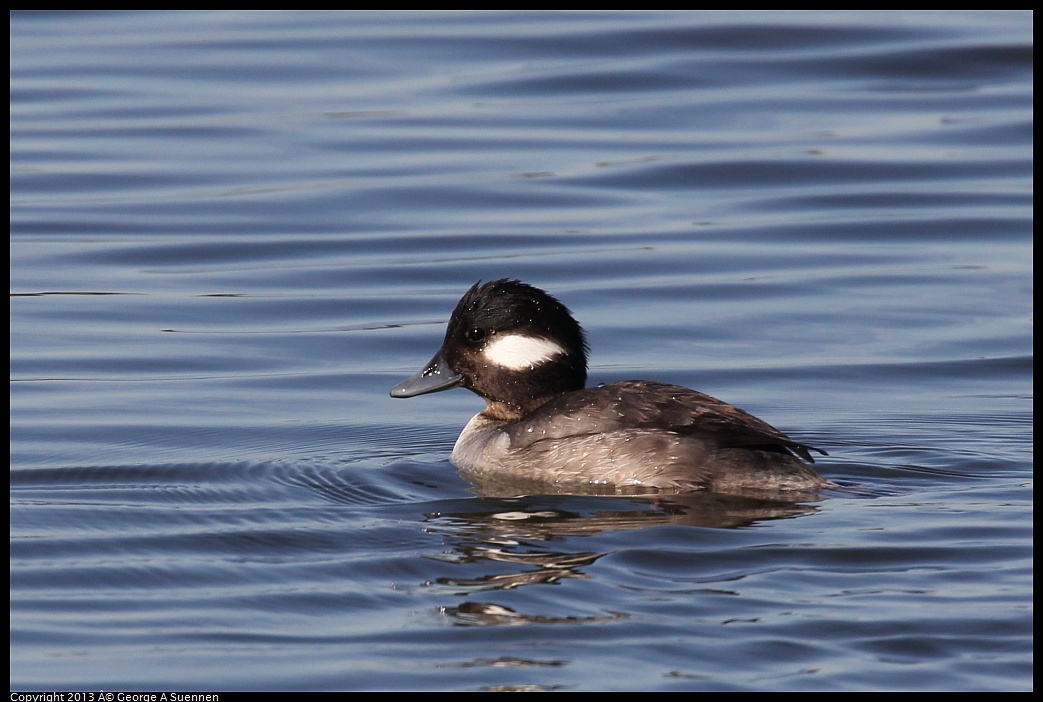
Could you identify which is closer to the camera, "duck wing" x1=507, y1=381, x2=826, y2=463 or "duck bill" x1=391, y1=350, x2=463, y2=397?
"duck wing" x1=507, y1=381, x2=826, y2=463

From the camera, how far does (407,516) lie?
24.3 ft

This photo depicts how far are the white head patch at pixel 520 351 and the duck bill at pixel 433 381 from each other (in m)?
0.31

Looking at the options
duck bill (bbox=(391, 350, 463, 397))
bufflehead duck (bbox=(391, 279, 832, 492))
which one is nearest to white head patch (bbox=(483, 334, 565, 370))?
bufflehead duck (bbox=(391, 279, 832, 492))

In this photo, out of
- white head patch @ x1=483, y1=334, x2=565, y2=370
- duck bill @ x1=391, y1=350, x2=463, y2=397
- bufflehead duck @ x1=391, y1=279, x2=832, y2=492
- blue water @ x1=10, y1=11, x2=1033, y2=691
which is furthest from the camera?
duck bill @ x1=391, y1=350, x2=463, y2=397

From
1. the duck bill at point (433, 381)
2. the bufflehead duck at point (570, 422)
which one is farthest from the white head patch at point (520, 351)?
the duck bill at point (433, 381)

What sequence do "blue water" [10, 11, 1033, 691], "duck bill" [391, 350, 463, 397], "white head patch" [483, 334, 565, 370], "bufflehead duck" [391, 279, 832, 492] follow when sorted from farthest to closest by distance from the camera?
"duck bill" [391, 350, 463, 397], "white head patch" [483, 334, 565, 370], "bufflehead duck" [391, 279, 832, 492], "blue water" [10, 11, 1033, 691]

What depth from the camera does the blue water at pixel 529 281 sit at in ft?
18.9

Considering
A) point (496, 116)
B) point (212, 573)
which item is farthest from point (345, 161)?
point (212, 573)

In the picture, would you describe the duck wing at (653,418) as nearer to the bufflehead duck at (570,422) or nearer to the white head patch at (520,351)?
the bufflehead duck at (570,422)

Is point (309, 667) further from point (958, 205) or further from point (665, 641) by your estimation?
point (958, 205)

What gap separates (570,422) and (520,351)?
0.66 meters

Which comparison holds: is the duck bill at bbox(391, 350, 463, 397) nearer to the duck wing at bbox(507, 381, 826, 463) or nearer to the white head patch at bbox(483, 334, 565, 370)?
the white head patch at bbox(483, 334, 565, 370)

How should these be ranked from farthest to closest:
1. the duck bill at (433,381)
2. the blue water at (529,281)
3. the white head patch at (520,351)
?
the duck bill at (433,381) < the white head patch at (520,351) < the blue water at (529,281)

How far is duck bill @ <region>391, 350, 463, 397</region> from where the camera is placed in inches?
354
